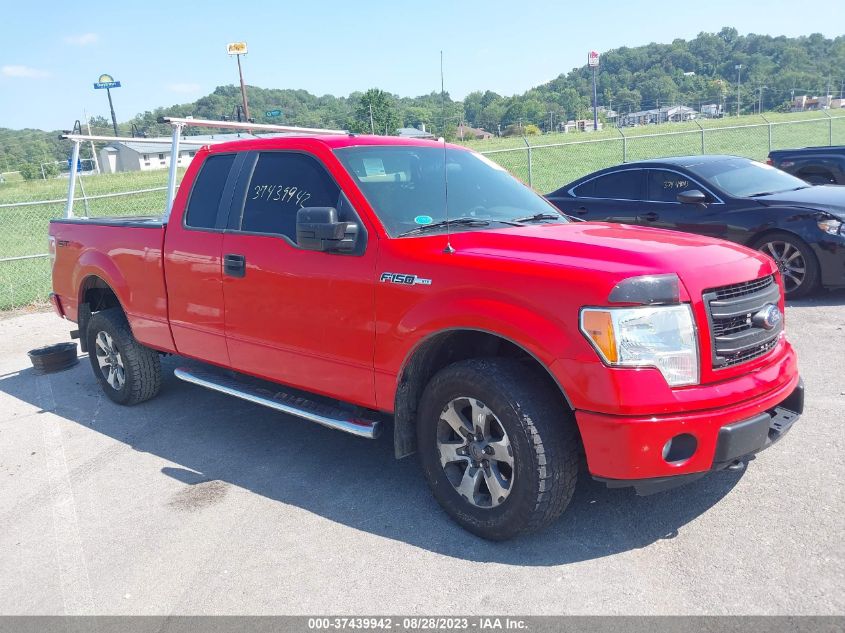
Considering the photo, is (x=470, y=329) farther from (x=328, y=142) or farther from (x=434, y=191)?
(x=328, y=142)

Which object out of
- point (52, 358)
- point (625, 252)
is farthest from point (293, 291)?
point (52, 358)

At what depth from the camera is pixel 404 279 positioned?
3.69m

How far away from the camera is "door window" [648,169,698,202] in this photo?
8656mm

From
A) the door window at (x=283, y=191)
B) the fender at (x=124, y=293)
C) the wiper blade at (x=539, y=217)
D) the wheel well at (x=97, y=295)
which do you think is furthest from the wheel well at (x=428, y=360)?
the wheel well at (x=97, y=295)

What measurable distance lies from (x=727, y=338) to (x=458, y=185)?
1.93 meters

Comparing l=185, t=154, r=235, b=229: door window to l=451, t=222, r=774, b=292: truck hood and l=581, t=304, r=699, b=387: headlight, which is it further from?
l=581, t=304, r=699, b=387: headlight

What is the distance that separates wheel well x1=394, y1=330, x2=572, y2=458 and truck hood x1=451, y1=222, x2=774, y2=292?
48 centimetres

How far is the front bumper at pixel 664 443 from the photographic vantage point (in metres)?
3.03

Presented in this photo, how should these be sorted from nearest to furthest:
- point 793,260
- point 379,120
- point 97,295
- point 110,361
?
point 110,361 < point 97,295 < point 379,120 < point 793,260

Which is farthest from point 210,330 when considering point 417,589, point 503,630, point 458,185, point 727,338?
point 727,338

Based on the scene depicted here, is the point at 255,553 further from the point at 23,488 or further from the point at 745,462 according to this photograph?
the point at 745,462

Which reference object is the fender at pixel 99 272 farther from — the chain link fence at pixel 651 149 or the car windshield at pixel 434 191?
the chain link fence at pixel 651 149

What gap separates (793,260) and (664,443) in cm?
581

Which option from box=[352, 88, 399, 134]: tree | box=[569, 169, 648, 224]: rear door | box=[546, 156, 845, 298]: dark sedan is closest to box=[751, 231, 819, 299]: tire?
box=[546, 156, 845, 298]: dark sedan
